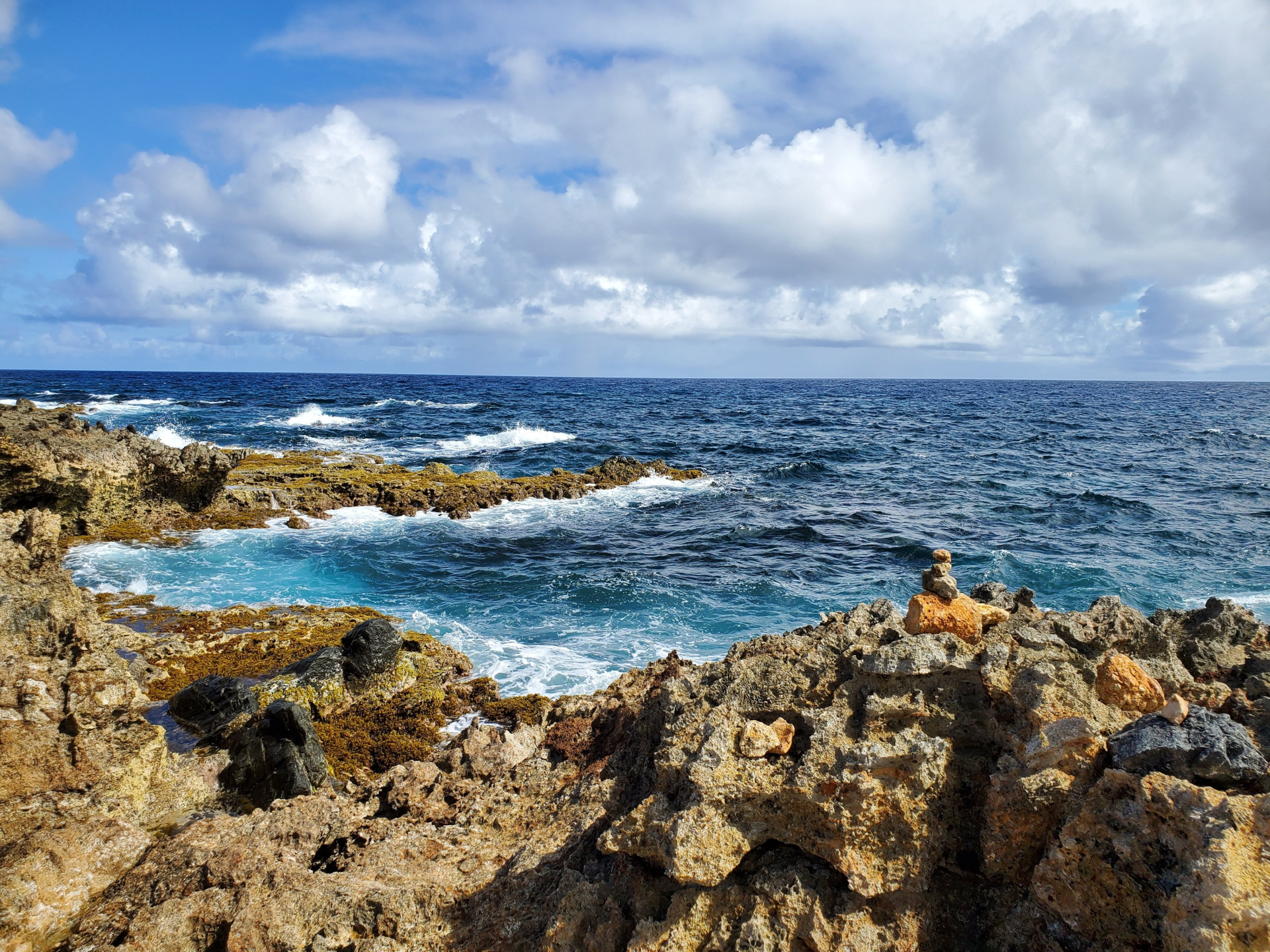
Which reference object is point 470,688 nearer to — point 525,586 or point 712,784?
point 525,586

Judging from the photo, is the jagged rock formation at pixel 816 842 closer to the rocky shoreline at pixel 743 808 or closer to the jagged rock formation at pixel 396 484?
the rocky shoreline at pixel 743 808

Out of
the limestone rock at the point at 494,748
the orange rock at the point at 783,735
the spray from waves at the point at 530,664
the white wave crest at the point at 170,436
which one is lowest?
the spray from waves at the point at 530,664

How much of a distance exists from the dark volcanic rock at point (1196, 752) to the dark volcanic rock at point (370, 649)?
37.9 feet

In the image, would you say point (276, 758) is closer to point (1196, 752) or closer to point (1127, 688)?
point (1127, 688)

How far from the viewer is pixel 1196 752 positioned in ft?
11.7

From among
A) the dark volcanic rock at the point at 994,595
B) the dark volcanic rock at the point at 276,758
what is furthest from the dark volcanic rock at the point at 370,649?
the dark volcanic rock at the point at 994,595

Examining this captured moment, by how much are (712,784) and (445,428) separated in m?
A: 58.4

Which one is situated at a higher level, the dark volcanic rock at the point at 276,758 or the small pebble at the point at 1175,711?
the small pebble at the point at 1175,711

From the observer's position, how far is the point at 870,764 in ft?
13.3

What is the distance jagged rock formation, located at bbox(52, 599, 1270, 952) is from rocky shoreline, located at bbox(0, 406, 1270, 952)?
0.05 ft

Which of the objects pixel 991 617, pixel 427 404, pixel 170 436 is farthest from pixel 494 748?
pixel 427 404

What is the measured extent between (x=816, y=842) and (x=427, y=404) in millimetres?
87889

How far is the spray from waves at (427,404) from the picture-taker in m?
81.4

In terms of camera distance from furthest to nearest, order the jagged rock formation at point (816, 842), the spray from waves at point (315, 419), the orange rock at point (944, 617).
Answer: the spray from waves at point (315, 419)
the orange rock at point (944, 617)
the jagged rock formation at point (816, 842)
